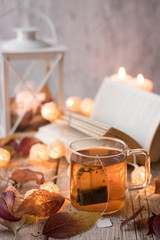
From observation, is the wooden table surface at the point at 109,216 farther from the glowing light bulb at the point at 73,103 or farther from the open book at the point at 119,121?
the glowing light bulb at the point at 73,103

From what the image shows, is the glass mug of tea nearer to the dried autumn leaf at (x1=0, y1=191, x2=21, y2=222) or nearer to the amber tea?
the amber tea

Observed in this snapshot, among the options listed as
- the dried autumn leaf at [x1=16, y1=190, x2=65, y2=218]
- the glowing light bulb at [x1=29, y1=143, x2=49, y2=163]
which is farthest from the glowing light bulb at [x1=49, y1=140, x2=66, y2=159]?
the dried autumn leaf at [x1=16, y1=190, x2=65, y2=218]

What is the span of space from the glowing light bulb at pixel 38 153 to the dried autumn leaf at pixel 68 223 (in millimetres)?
311

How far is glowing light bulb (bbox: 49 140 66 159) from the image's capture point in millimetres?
994

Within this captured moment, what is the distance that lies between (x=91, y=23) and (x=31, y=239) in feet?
4.53

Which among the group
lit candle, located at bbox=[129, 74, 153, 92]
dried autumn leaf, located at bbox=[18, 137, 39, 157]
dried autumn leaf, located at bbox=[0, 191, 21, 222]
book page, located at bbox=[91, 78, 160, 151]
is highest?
lit candle, located at bbox=[129, 74, 153, 92]

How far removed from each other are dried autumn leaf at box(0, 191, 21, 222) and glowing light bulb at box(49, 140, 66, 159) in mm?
249

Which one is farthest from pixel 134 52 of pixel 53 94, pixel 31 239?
pixel 31 239

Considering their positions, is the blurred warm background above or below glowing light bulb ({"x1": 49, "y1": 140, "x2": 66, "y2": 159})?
above

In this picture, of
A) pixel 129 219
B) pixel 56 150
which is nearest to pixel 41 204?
pixel 129 219

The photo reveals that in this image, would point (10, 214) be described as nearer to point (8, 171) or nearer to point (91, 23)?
point (8, 171)

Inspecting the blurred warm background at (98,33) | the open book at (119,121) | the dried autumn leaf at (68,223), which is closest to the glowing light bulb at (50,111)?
the open book at (119,121)

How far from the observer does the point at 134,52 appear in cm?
189

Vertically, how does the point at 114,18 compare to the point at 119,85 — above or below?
above
